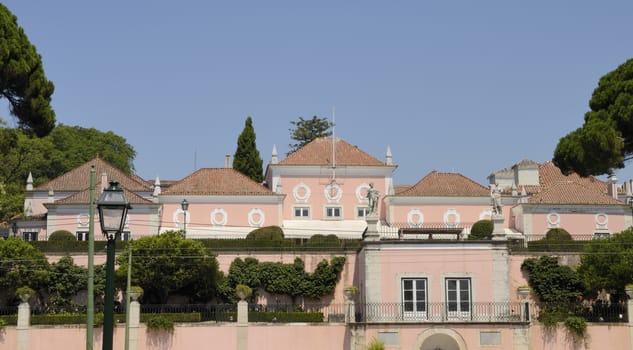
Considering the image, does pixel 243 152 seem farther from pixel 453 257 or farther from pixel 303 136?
pixel 453 257

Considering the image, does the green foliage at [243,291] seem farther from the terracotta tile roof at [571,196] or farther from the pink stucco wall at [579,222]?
the terracotta tile roof at [571,196]

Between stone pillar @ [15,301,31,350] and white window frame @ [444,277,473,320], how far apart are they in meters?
18.7

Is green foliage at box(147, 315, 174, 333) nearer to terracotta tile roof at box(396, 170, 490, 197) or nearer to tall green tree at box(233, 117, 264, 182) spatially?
terracotta tile roof at box(396, 170, 490, 197)

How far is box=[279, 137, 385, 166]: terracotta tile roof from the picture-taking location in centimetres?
6194

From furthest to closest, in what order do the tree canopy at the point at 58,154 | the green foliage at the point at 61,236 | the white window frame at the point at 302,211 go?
the tree canopy at the point at 58,154, the white window frame at the point at 302,211, the green foliage at the point at 61,236

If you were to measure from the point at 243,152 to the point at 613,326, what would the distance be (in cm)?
3685

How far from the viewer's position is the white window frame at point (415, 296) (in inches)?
1596

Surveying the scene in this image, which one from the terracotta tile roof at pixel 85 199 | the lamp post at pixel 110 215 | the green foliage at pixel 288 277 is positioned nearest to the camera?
the lamp post at pixel 110 215

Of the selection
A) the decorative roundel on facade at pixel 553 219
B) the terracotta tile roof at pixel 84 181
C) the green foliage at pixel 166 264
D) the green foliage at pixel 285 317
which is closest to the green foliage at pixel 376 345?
the green foliage at pixel 285 317

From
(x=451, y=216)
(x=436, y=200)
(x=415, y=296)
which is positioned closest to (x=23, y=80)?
(x=415, y=296)

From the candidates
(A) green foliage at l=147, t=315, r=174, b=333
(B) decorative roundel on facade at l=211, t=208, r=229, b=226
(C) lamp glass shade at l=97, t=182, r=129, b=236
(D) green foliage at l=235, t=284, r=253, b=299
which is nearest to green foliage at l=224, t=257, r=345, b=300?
(D) green foliage at l=235, t=284, r=253, b=299

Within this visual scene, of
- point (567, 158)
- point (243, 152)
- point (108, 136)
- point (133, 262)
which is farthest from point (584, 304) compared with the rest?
point (108, 136)

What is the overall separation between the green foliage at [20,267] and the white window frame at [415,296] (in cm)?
1714

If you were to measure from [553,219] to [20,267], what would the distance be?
32099 mm
